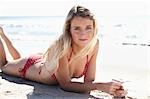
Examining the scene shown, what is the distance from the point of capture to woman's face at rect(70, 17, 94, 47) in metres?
3.71

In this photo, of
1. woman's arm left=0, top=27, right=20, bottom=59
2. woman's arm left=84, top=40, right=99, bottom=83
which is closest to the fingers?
woman's arm left=84, top=40, right=99, bottom=83

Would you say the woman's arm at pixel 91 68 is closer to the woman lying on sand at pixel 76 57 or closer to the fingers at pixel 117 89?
the woman lying on sand at pixel 76 57

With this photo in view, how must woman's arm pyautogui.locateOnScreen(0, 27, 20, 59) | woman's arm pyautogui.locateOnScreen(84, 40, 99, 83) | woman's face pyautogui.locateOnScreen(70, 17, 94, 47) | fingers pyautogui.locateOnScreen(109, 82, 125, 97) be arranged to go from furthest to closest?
woman's arm pyautogui.locateOnScreen(0, 27, 20, 59), woman's arm pyautogui.locateOnScreen(84, 40, 99, 83), woman's face pyautogui.locateOnScreen(70, 17, 94, 47), fingers pyautogui.locateOnScreen(109, 82, 125, 97)

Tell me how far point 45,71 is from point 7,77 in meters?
0.87

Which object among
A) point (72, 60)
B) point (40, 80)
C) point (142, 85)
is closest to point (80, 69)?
point (72, 60)

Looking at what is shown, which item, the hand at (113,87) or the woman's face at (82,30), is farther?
the woman's face at (82,30)

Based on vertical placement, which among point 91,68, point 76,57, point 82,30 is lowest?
point 91,68

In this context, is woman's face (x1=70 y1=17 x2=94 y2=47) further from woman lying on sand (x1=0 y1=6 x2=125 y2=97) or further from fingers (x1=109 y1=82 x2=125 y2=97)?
fingers (x1=109 y1=82 x2=125 y2=97)

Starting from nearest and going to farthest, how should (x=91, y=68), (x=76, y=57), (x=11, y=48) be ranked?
(x=76, y=57)
(x=91, y=68)
(x=11, y=48)

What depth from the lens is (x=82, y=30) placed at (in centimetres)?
370

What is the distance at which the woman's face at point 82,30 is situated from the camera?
3.71m

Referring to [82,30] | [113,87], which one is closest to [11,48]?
[82,30]

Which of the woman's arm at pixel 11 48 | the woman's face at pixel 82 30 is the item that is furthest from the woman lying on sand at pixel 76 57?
the woman's arm at pixel 11 48

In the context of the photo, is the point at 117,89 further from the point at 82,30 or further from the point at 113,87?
the point at 82,30
